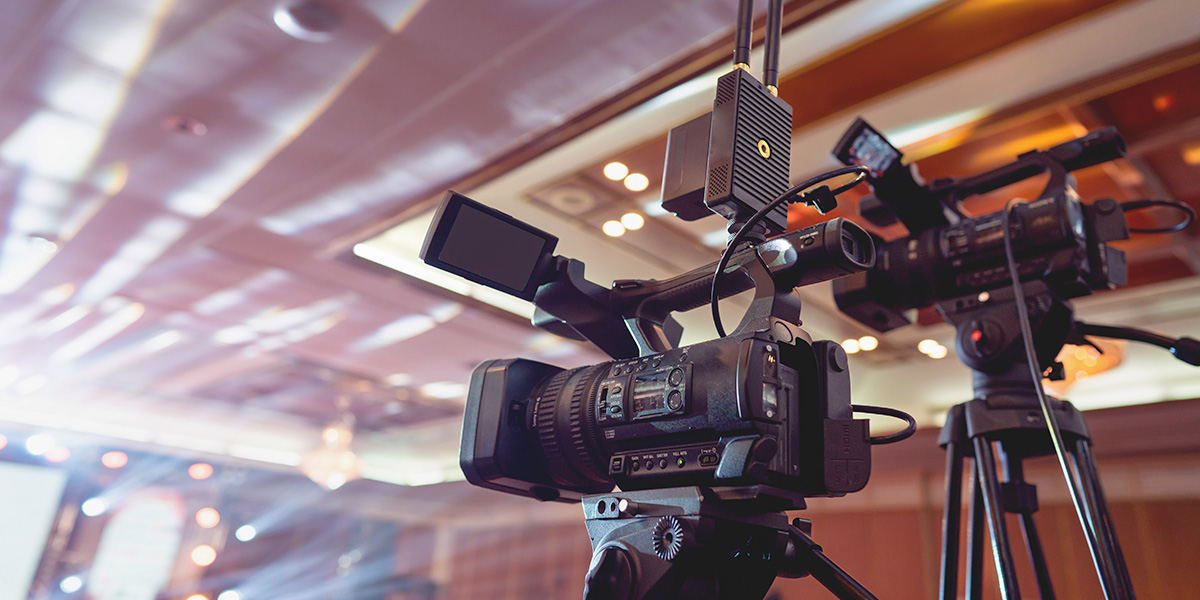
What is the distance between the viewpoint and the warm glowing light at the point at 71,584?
6488 millimetres

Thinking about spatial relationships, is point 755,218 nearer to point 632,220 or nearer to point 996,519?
point 996,519

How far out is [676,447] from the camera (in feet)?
2.09

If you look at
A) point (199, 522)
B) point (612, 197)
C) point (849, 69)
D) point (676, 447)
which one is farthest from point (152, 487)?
point (676, 447)

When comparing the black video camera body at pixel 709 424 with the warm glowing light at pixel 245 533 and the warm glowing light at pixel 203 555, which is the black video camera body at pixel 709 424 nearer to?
the warm glowing light at pixel 203 555

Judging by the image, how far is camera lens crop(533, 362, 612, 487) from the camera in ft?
2.34

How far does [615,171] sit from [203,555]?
736 cm

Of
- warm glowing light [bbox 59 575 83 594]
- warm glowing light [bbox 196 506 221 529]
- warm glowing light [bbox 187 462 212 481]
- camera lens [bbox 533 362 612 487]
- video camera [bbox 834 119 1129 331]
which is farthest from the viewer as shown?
warm glowing light [bbox 196 506 221 529]

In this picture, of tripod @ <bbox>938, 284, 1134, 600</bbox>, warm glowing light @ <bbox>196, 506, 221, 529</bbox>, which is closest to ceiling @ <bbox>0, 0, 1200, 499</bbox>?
tripod @ <bbox>938, 284, 1134, 600</bbox>

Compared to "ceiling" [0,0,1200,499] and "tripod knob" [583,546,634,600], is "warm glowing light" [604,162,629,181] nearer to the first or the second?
"ceiling" [0,0,1200,499]

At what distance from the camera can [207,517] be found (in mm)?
7863

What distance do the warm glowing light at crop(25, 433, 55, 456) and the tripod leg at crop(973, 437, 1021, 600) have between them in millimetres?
7396

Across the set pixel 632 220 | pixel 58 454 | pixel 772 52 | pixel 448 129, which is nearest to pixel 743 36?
pixel 772 52

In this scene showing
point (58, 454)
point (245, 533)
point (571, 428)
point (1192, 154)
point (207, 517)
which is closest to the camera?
point (571, 428)

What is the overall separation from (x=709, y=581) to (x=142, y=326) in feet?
14.9
